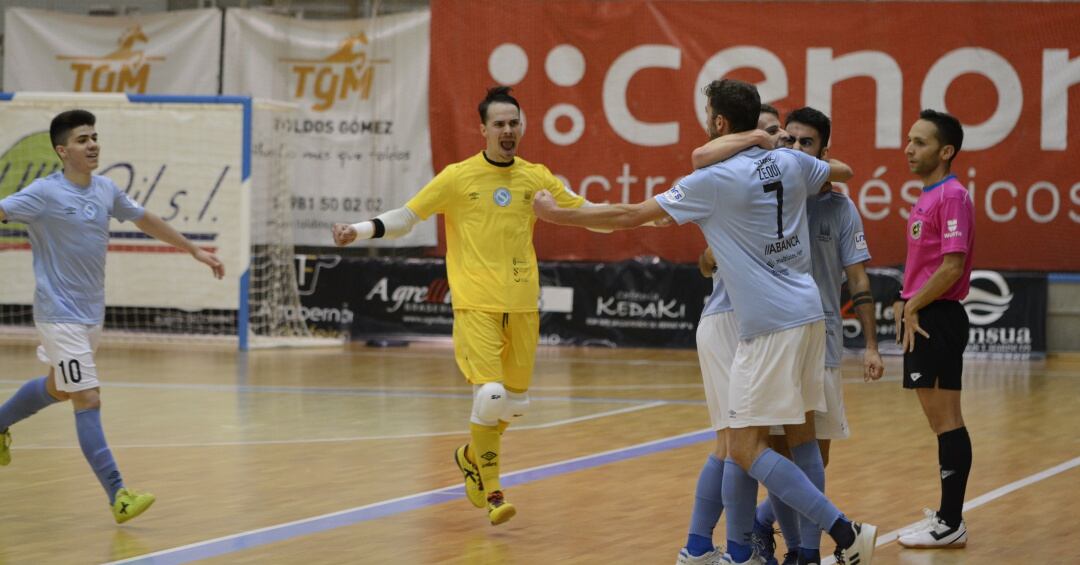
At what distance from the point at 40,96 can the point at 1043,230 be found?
1339cm

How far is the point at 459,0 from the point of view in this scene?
766 inches

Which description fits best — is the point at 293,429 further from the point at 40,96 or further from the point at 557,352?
the point at 40,96

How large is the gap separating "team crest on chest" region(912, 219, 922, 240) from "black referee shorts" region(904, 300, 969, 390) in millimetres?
332

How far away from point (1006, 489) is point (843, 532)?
3.26m

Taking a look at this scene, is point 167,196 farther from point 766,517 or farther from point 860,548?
point 860,548

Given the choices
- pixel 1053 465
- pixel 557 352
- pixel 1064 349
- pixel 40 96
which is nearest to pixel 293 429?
pixel 1053 465

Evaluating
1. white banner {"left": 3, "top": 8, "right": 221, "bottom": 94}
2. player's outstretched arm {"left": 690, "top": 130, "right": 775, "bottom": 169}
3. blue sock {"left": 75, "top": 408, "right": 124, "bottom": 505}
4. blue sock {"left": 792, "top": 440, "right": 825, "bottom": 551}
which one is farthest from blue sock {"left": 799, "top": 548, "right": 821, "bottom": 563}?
white banner {"left": 3, "top": 8, "right": 221, "bottom": 94}

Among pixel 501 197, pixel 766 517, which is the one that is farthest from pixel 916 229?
pixel 501 197

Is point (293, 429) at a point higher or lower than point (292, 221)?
lower

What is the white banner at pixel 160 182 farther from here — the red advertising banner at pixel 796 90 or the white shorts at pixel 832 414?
the white shorts at pixel 832 414

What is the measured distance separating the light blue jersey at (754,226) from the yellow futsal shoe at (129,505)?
3078 millimetres

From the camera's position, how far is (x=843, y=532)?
5.35 m

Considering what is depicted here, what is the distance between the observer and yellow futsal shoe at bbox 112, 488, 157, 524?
22.0ft

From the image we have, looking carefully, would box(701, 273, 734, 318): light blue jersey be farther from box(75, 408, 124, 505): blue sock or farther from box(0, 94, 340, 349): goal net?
box(0, 94, 340, 349): goal net
